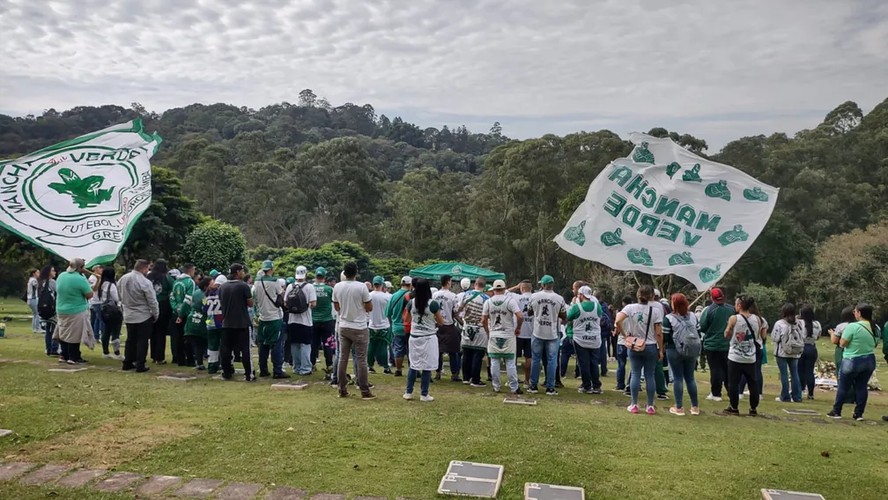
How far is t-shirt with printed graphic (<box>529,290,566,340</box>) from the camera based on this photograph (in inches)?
386

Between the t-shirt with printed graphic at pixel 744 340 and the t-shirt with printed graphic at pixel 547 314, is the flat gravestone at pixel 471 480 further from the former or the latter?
the t-shirt with printed graphic at pixel 744 340

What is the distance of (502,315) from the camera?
9.53 m

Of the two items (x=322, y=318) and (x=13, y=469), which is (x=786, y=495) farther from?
(x=322, y=318)

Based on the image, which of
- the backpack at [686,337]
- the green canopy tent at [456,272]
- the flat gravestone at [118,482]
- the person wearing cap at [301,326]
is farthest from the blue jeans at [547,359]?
the green canopy tent at [456,272]

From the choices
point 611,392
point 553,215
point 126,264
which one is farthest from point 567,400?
point 553,215

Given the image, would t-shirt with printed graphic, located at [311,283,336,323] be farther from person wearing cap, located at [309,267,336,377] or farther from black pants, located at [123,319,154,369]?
black pants, located at [123,319,154,369]

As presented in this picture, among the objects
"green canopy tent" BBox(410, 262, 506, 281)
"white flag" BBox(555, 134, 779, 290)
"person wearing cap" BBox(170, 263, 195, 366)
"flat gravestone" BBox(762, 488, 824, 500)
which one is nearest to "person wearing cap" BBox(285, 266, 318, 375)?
"person wearing cap" BBox(170, 263, 195, 366)

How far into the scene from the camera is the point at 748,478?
5.44 meters

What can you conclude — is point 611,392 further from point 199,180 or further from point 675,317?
point 199,180

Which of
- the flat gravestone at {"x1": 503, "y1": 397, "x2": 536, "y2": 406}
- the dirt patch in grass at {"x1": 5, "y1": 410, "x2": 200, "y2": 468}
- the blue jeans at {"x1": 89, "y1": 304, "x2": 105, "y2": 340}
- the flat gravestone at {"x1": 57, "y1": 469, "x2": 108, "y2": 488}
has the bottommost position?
the flat gravestone at {"x1": 503, "y1": 397, "x2": 536, "y2": 406}

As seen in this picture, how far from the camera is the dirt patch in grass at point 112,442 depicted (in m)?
5.24

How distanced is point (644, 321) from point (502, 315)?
2.11 metres

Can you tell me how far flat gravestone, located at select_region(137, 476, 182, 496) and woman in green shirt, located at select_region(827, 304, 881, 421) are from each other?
844 centimetres

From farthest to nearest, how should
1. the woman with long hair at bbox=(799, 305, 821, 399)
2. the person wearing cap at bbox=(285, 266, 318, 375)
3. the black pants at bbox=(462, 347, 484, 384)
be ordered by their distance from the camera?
1. the woman with long hair at bbox=(799, 305, 821, 399)
2. the black pants at bbox=(462, 347, 484, 384)
3. the person wearing cap at bbox=(285, 266, 318, 375)
